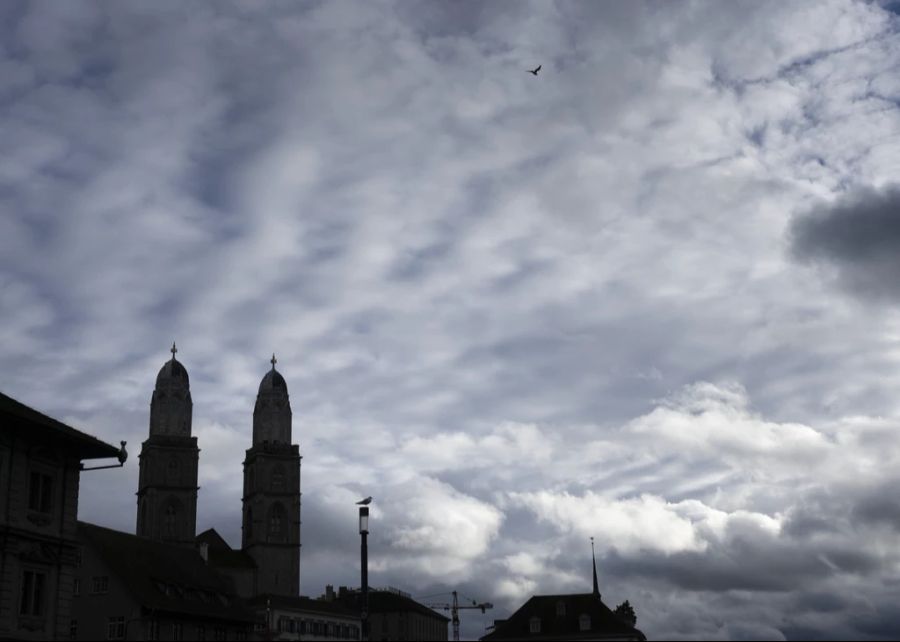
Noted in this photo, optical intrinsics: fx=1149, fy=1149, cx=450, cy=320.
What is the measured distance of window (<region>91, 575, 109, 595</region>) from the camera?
76500mm

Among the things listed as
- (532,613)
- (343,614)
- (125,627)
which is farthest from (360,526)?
(343,614)

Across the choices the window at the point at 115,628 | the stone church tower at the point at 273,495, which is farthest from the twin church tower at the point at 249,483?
the window at the point at 115,628

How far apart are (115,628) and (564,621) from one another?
4578 cm

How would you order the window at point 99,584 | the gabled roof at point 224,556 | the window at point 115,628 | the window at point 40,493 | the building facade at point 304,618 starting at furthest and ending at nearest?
the gabled roof at point 224,556
the building facade at point 304,618
the window at point 99,584
the window at point 115,628
the window at point 40,493

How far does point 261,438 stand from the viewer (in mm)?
156000

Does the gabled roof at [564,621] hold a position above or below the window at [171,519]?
below

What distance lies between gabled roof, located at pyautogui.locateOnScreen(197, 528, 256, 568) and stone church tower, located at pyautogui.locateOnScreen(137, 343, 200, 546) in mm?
3535

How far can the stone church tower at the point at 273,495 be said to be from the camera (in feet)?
485

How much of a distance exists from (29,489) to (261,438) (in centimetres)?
11222

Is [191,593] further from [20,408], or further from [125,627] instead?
[20,408]

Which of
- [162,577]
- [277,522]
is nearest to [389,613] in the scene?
[277,522]

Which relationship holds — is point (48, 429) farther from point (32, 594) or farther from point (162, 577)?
point (162, 577)

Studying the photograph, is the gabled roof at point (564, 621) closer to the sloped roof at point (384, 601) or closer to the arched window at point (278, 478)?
the sloped roof at point (384, 601)

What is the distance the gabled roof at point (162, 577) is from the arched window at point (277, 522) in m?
58.2
